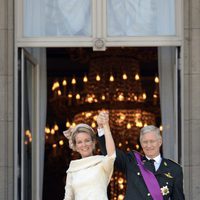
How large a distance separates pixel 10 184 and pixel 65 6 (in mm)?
2095

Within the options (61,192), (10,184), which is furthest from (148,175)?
(61,192)

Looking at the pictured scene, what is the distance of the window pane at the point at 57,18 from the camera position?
877 cm

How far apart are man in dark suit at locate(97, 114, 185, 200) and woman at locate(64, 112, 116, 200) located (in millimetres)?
153

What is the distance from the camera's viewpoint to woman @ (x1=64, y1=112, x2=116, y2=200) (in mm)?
5879

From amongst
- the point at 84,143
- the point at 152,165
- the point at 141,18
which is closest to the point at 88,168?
the point at 84,143

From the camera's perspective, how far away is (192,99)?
27.6ft

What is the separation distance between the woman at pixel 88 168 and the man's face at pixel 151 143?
253mm

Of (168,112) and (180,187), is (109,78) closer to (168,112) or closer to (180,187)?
(168,112)

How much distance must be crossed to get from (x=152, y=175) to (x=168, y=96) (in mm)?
3324

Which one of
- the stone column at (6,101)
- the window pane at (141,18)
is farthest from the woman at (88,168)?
the window pane at (141,18)

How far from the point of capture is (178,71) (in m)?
8.61

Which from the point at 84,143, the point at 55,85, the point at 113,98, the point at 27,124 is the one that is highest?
the point at 55,85

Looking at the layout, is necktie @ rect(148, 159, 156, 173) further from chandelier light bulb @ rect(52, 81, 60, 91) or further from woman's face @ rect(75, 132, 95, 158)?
chandelier light bulb @ rect(52, 81, 60, 91)

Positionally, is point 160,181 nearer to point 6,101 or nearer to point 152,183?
point 152,183
